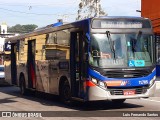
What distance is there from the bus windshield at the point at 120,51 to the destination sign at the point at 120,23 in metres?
0.31

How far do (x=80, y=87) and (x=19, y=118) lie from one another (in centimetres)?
262

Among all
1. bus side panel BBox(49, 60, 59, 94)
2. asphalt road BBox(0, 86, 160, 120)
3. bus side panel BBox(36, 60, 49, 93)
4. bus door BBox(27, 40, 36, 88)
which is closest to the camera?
asphalt road BBox(0, 86, 160, 120)

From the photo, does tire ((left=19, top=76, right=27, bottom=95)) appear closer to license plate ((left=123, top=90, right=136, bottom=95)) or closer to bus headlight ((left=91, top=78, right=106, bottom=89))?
bus headlight ((left=91, top=78, right=106, bottom=89))

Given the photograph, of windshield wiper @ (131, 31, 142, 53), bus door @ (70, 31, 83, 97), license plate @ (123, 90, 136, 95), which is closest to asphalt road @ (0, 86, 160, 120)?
license plate @ (123, 90, 136, 95)

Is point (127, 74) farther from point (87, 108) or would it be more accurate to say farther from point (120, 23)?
point (87, 108)

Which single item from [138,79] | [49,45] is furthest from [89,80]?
[49,45]

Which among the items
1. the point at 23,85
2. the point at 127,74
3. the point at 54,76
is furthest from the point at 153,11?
the point at 127,74

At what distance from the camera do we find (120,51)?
13141 mm

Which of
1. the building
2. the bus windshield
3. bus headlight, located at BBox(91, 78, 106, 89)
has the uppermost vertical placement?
the building

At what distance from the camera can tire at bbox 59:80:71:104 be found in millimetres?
14670

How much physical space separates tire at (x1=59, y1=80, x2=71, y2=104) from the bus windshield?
7.00 feet

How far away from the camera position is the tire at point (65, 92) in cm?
1467

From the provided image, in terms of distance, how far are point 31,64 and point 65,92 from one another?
413 centimetres

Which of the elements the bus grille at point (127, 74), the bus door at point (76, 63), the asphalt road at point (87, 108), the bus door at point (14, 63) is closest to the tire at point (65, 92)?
the asphalt road at point (87, 108)
